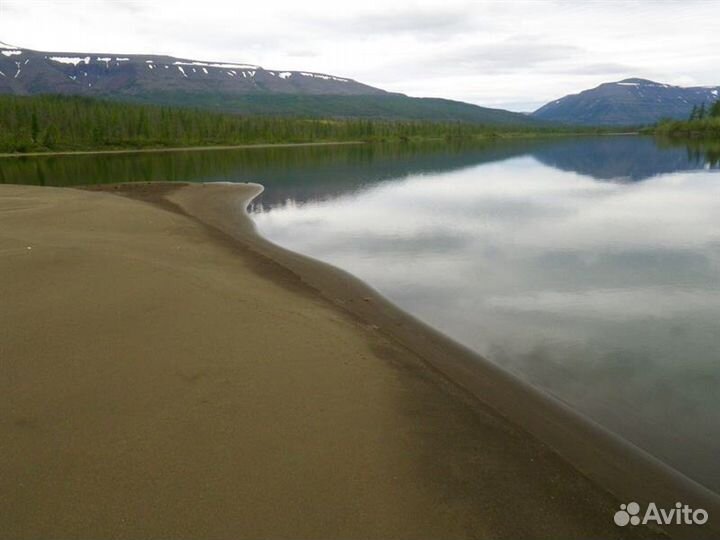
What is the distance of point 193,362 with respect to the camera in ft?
30.0

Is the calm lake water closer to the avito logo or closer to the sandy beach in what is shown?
the avito logo

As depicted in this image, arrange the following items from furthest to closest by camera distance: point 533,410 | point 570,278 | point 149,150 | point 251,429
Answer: point 149,150, point 570,278, point 533,410, point 251,429

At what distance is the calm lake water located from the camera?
1013 cm

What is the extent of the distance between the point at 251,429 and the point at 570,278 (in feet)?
47.3

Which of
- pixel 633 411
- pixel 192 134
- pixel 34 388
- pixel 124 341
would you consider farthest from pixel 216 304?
pixel 192 134

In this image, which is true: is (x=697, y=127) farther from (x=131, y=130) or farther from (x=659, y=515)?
(x=659, y=515)

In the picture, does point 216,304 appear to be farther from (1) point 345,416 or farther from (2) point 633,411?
(2) point 633,411

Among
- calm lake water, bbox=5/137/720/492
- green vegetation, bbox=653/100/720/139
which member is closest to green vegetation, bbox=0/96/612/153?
calm lake water, bbox=5/137/720/492

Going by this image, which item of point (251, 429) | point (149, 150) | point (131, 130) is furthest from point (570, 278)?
point (131, 130)

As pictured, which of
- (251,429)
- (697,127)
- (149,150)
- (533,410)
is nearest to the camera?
Result: (251,429)

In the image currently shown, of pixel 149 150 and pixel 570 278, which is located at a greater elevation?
pixel 149 150

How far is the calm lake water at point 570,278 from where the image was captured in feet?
33.2

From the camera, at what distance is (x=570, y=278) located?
59.9 ft

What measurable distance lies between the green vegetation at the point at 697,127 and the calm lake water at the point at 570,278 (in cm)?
14155
